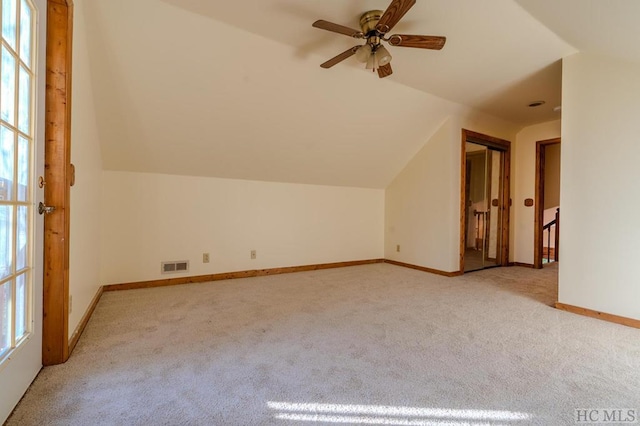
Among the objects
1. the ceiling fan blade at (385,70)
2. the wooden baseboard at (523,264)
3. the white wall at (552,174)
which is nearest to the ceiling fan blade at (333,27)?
the ceiling fan blade at (385,70)

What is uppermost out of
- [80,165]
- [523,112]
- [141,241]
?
[523,112]

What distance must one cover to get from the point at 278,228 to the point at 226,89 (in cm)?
199

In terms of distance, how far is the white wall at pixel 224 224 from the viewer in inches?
131

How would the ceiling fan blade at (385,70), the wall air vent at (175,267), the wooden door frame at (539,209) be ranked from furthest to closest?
1. the wooden door frame at (539,209)
2. the wall air vent at (175,267)
3. the ceiling fan blade at (385,70)

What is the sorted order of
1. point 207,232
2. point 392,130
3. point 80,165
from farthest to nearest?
point 392,130
point 207,232
point 80,165

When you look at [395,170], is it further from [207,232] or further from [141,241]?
[141,241]

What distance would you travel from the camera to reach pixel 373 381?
5.17 feet

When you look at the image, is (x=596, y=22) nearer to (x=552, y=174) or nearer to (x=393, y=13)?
(x=393, y=13)

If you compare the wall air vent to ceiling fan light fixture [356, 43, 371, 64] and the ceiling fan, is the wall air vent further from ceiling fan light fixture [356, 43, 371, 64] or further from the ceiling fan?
ceiling fan light fixture [356, 43, 371, 64]

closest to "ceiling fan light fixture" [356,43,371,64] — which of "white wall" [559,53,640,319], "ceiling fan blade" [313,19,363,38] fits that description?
"ceiling fan blade" [313,19,363,38]

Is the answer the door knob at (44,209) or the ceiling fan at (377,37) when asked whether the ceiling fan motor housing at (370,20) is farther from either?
the door knob at (44,209)

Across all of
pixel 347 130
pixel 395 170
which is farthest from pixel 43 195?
pixel 395 170

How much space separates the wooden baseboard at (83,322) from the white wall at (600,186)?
397 centimetres

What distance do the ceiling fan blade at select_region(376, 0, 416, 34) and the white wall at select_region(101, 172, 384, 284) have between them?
255cm
